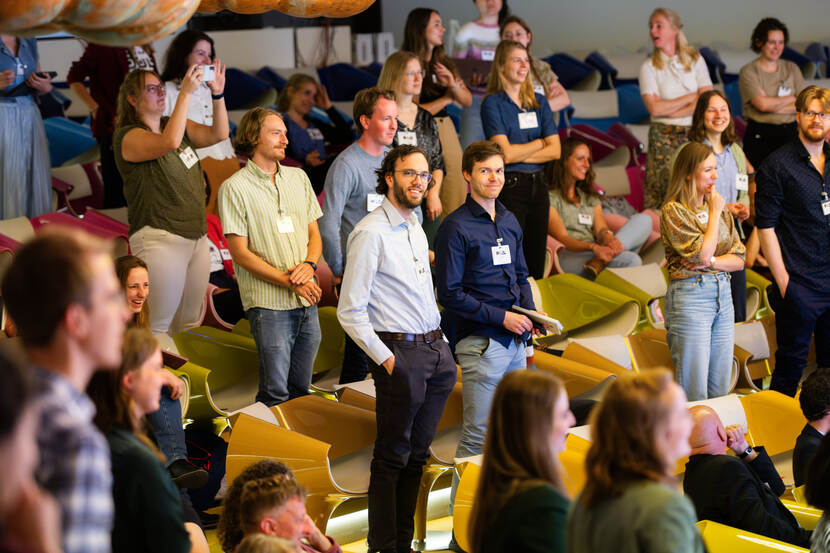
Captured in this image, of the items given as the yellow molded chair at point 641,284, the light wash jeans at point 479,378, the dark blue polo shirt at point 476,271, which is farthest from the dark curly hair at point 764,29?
the light wash jeans at point 479,378

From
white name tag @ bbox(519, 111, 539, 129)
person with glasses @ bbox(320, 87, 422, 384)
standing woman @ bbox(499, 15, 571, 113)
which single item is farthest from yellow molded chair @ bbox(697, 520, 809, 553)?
standing woman @ bbox(499, 15, 571, 113)

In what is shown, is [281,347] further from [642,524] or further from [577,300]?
[642,524]

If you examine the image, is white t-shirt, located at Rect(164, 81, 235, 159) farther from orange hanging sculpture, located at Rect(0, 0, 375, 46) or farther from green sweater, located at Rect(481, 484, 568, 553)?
green sweater, located at Rect(481, 484, 568, 553)

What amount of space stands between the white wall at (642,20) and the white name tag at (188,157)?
20.1 feet

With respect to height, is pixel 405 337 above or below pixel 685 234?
below

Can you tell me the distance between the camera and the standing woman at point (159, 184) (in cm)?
411

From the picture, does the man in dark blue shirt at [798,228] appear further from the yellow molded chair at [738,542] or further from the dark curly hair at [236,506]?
the dark curly hair at [236,506]

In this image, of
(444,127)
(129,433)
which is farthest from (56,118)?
(129,433)

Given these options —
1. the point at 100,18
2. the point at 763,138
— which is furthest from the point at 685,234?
the point at 100,18

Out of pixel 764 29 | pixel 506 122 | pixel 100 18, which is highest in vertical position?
pixel 100 18

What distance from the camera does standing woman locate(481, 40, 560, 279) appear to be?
16.2 feet

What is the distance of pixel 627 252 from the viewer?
5785 millimetres

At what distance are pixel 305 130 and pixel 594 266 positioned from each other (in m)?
1.77

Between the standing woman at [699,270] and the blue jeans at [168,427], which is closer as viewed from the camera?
the blue jeans at [168,427]
